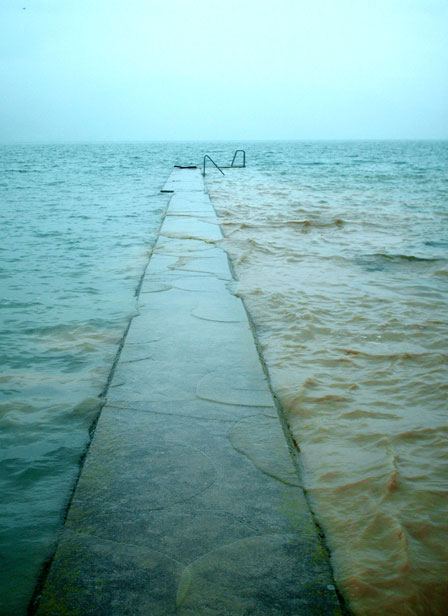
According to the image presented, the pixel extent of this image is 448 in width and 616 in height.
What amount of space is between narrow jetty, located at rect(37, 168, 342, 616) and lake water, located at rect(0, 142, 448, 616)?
145mm

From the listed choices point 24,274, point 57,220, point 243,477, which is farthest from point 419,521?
point 57,220

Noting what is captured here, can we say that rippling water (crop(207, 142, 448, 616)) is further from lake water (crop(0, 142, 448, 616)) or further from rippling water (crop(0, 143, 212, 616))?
rippling water (crop(0, 143, 212, 616))

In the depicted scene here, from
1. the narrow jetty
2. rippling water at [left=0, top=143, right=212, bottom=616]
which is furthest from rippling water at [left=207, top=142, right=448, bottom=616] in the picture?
rippling water at [left=0, top=143, right=212, bottom=616]

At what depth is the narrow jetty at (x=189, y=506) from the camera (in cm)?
112

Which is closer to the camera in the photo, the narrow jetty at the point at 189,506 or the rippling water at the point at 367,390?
the narrow jetty at the point at 189,506

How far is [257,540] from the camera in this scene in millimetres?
1286

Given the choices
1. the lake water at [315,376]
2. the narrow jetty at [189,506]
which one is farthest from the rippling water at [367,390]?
the narrow jetty at [189,506]

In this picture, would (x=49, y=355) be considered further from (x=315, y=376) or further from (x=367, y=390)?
(x=367, y=390)

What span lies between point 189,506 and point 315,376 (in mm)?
1361

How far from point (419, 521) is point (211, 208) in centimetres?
811

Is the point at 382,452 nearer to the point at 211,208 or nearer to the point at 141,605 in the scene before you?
the point at 141,605

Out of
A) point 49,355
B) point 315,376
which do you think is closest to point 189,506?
point 315,376

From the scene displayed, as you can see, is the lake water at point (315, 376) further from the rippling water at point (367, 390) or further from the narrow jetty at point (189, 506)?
the narrow jetty at point (189, 506)

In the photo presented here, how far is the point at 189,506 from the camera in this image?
1.40 m
